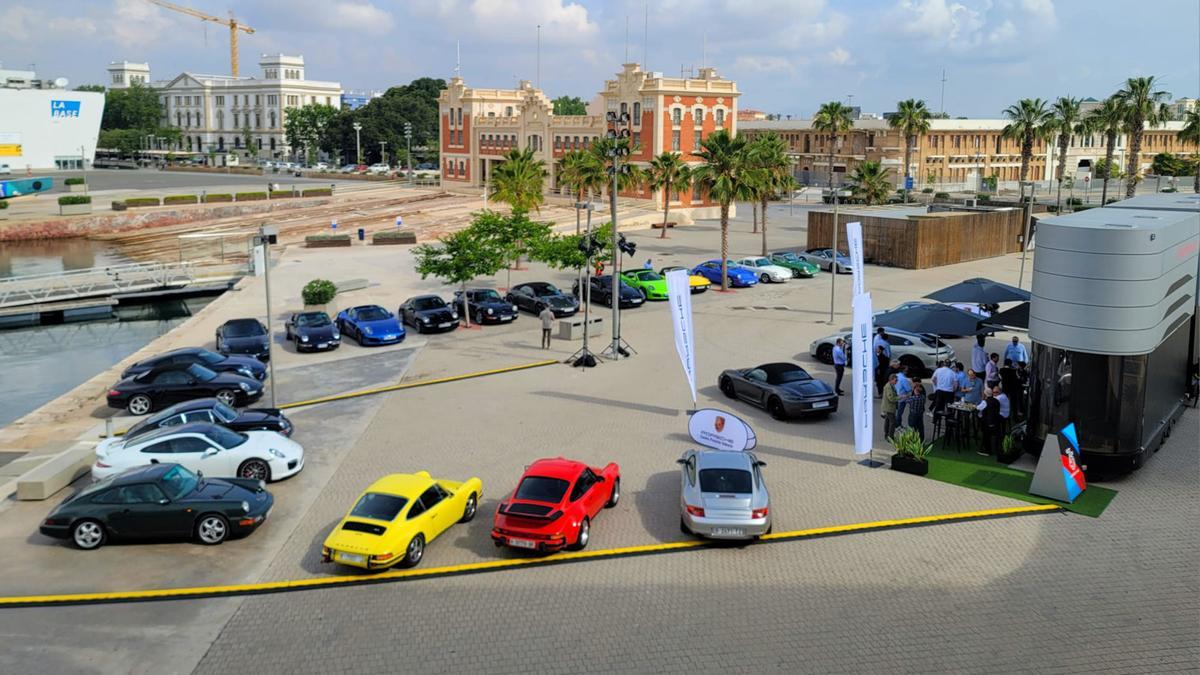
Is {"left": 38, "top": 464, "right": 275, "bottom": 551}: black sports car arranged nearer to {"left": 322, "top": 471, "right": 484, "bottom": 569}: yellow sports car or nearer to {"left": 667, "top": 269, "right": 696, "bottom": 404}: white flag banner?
{"left": 322, "top": 471, "right": 484, "bottom": 569}: yellow sports car

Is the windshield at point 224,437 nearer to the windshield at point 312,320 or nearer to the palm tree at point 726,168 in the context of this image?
the windshield at point 312,320

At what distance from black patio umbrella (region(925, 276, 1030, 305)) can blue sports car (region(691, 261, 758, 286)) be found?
1477cm

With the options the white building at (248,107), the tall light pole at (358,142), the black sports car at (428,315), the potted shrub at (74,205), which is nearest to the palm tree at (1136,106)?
the black sports car at (428,315)

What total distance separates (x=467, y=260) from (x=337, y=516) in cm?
1757

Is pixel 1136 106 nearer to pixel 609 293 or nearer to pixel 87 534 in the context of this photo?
pixel 609 293

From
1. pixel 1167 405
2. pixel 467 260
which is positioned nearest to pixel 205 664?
pixel 1167 405

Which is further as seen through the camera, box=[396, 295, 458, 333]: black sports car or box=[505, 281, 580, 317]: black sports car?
box=[505, 281, 580, 317]: black sports car

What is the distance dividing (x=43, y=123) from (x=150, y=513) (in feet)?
444

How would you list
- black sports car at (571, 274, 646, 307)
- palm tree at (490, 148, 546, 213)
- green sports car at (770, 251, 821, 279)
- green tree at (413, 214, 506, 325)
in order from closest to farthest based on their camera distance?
1. green tree at (413, 214, 506, 325)
2. black sports car at (571, 274, 646, 307)
3. green sports car at (770, 251, 821, 279)
4. palm tree at (490, 148, 546, 213)

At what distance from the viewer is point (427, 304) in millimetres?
35812

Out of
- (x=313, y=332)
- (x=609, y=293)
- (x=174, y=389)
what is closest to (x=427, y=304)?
(x=313, y=332)

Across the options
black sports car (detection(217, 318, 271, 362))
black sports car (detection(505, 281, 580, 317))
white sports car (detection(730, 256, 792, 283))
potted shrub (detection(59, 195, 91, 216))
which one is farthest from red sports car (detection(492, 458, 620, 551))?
potted shrub (detection(59, 195, 91, 216))

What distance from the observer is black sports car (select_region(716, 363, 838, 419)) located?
22984 millimetres

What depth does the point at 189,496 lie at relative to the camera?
54.1 ft
